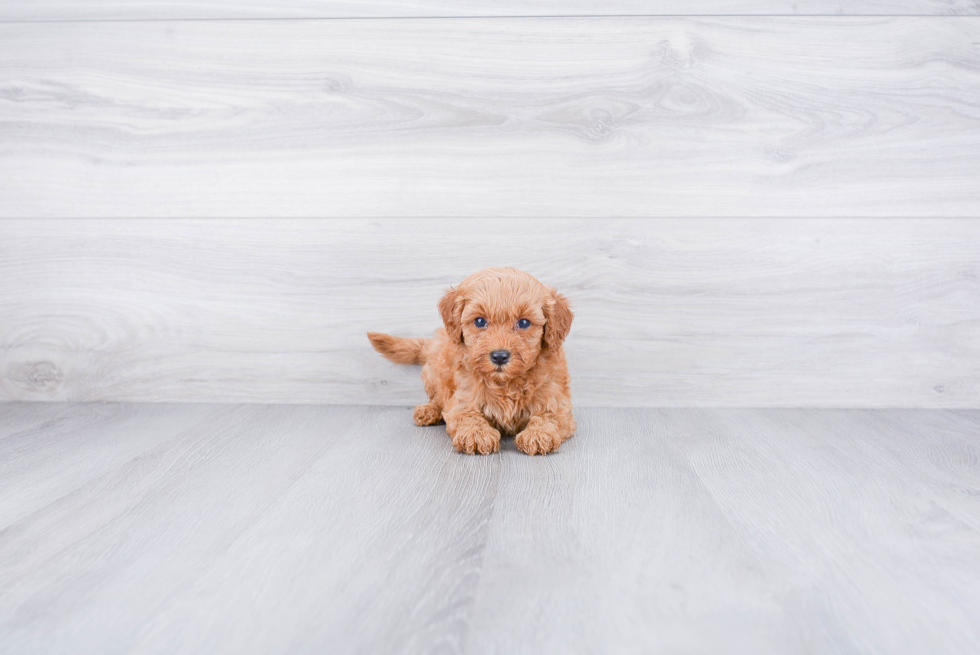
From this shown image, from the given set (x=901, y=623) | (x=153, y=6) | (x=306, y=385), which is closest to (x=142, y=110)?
(x=153, y=6)

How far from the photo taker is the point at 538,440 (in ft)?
4.50

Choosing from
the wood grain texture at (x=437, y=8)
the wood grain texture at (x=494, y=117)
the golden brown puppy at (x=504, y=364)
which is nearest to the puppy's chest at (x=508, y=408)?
the golden brown puppy at (x=504, y=364)

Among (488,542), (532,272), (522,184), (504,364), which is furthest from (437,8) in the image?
Result: (488,542)

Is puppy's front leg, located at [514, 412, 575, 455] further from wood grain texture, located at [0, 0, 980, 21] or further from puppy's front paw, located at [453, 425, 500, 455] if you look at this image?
wood grain texture, located at [0, 0, 980, 21]

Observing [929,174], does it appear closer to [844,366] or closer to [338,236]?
[844,366]

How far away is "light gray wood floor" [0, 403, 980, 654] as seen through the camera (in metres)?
0.70

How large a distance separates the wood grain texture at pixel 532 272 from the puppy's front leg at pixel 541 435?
15.2 inches

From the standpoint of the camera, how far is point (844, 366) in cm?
179

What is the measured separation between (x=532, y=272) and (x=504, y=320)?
1.46 ft

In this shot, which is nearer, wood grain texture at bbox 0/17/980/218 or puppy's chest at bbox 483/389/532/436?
puppy's chest at bbox 483/389/532/436

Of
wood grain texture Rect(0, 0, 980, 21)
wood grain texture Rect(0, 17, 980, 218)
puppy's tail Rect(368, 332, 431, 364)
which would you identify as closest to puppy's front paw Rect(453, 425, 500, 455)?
puppy's tail Rect(368, 332, 431, 364)

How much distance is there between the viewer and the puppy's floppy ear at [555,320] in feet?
4.58

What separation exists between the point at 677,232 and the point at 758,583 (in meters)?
1.13

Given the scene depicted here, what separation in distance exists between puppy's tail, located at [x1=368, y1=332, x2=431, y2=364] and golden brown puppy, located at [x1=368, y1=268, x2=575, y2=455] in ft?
0.65
